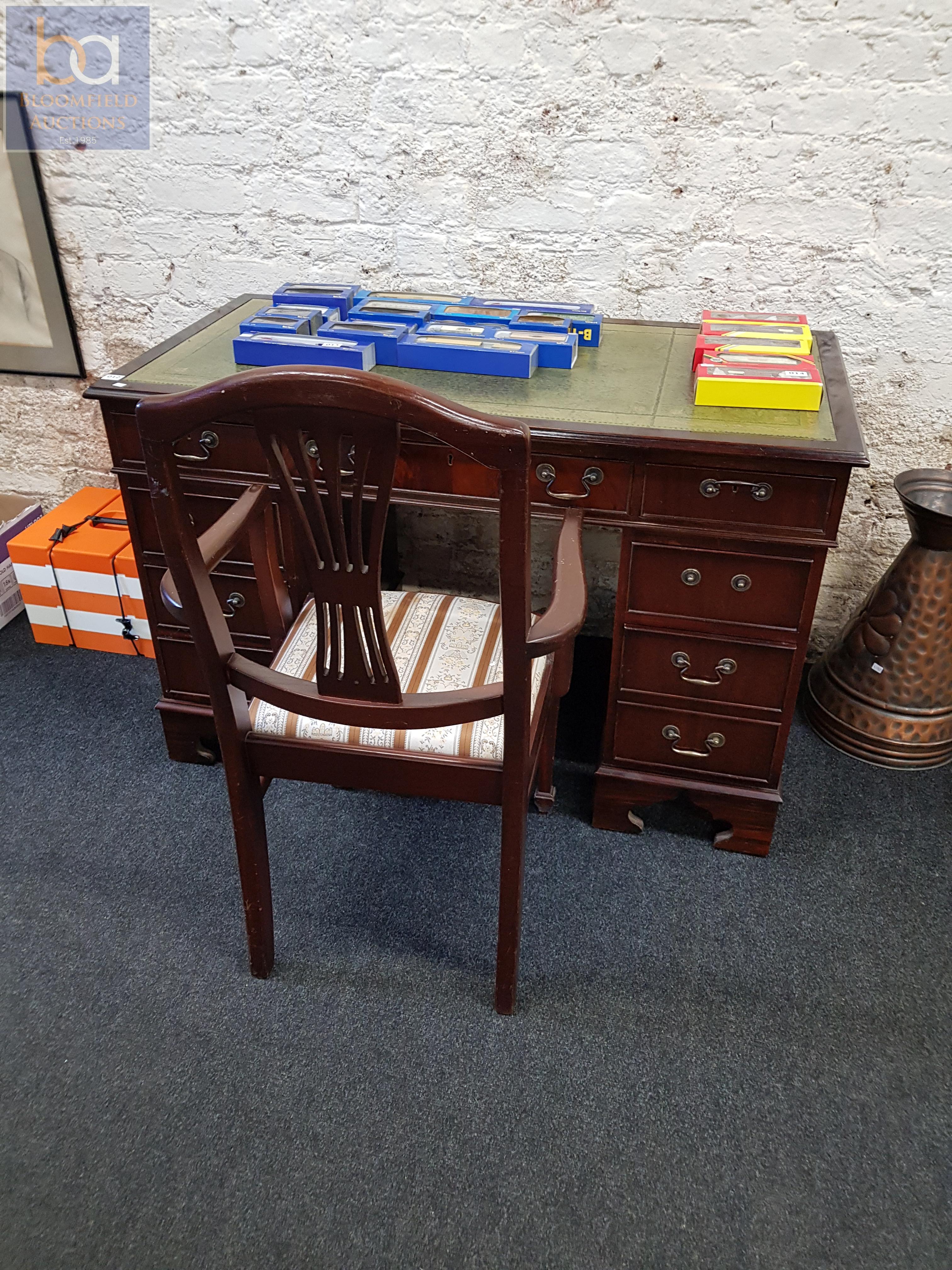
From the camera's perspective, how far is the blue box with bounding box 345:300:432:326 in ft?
6.51

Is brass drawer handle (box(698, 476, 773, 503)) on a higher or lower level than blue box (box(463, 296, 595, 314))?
lower

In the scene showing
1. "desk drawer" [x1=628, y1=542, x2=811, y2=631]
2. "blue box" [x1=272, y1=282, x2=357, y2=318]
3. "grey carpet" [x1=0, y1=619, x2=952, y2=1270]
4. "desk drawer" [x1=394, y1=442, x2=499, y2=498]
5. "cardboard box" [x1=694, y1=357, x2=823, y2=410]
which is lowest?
"grey carpet" [x1=0, y1=619, x2=952, y2=1270]

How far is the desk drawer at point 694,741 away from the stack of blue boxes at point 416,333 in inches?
29.5

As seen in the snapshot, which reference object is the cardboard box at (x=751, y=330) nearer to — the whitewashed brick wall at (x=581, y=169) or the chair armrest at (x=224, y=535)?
the whitewashed brick wall at (x=581, y=169)

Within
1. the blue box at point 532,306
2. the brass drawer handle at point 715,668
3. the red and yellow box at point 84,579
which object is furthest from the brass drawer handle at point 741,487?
the red and yellow box at point 84,579

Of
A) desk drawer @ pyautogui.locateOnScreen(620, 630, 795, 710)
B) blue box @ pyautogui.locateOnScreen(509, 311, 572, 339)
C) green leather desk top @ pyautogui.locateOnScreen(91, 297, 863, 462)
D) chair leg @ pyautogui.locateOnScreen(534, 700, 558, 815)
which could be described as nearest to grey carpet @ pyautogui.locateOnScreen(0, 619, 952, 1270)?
chair leg @ pyautogui.locateOnScreen(534, 700, 558, 815)

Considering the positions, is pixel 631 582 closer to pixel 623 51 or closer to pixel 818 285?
pixel 818 285

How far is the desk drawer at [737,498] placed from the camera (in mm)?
1629

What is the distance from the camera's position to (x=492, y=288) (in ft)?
7.64

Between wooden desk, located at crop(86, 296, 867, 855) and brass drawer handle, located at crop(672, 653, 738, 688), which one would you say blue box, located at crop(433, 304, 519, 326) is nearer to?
wooden desk, located at crop(86, 296, 867, 855)

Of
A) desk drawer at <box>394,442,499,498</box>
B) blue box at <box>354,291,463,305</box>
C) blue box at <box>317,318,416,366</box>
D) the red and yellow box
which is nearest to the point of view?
→ desk drawer at <box>394,442,499,498</box>

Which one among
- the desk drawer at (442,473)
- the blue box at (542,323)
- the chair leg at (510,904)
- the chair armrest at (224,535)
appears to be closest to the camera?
the chair armrest at (224,535)

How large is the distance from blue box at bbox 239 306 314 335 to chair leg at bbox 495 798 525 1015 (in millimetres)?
1069

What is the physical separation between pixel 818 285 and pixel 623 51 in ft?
2.19
